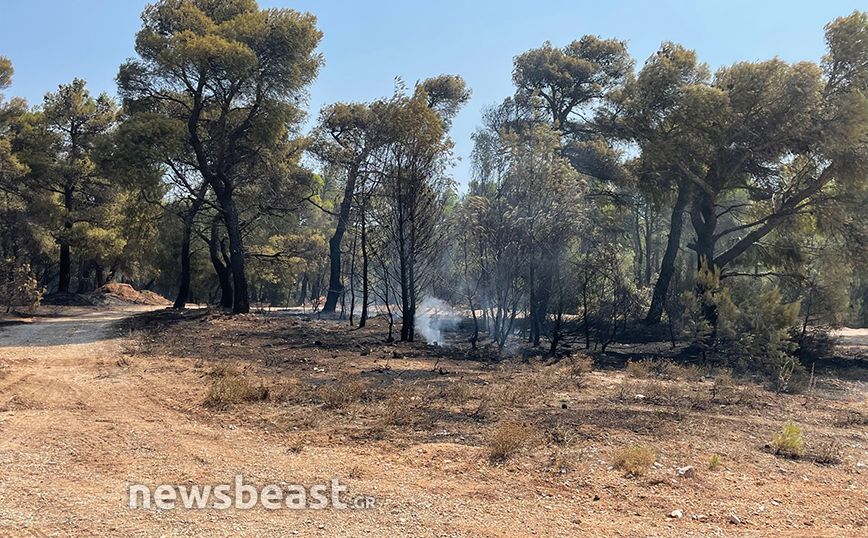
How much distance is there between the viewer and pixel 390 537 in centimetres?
379

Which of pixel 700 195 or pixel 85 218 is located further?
pixel 85 218

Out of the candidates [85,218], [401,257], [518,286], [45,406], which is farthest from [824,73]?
[85,218]

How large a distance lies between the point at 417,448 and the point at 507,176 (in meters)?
10.4

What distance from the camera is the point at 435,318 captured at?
23703mm

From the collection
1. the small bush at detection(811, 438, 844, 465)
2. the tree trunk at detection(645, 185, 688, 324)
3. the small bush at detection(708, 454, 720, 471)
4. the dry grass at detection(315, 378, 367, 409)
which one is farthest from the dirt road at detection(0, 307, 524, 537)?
the tree trunk at detection(645, 185, 688, 324)

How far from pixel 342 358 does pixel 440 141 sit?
6459mm

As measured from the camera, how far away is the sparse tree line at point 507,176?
14.8 m

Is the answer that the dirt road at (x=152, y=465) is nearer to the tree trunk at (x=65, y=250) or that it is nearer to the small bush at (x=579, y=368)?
the small bush at (x=579, y=368)

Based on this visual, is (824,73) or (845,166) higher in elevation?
(824,73)

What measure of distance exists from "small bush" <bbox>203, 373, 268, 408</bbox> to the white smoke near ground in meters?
14.3

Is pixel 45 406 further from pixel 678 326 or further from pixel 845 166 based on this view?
pixel 845 166

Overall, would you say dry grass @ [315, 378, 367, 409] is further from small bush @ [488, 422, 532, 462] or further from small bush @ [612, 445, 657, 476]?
small bush @ [612, 445, 657, 476]

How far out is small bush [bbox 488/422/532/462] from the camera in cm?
549

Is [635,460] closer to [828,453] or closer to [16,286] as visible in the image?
[828,453]
